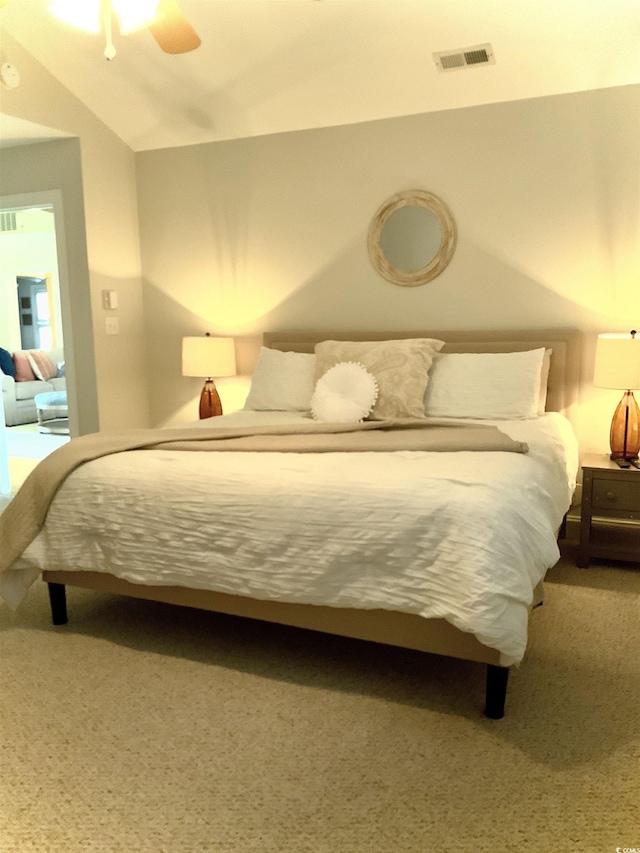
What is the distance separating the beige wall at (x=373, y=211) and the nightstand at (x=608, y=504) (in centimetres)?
52

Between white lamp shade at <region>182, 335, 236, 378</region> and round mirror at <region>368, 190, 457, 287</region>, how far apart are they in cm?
106

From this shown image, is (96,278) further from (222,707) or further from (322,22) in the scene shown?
(222,707)

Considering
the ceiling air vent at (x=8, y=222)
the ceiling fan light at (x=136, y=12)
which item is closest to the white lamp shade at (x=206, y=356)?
the ceiling fan light at (x=136, y=12)

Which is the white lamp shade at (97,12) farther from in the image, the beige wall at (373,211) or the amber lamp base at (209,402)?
the amber lamp base at (209,402)

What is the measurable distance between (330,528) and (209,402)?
242cm

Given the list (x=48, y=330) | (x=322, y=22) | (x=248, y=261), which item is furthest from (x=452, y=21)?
(x=48, y=330)

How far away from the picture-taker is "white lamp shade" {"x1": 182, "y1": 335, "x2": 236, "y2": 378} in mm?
4047

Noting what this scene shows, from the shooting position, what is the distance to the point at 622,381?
299 centimetres

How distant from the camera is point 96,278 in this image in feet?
13.5

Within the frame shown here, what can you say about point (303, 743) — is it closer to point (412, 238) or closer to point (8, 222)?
point (412, 238)

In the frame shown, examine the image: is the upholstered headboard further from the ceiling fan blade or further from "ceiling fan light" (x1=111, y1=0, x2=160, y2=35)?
"ceiling fan light" (x1=111, y1=0, x2=160, y2=35)

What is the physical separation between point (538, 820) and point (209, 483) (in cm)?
126

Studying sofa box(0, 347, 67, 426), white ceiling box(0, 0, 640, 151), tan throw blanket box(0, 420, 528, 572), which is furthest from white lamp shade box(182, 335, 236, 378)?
sofa box(0, 347, 67, 426)

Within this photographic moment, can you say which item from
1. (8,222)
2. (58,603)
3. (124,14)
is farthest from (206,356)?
(8,222)
